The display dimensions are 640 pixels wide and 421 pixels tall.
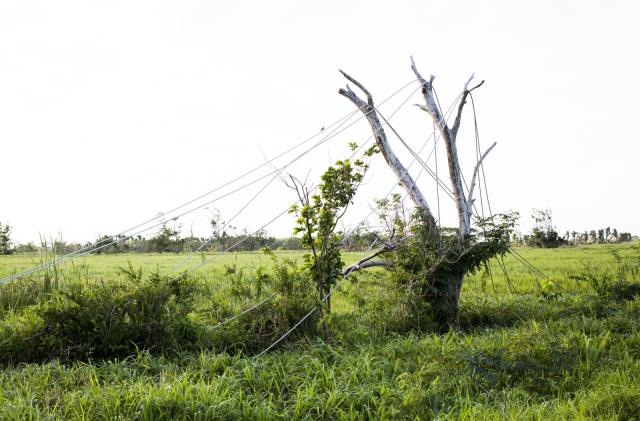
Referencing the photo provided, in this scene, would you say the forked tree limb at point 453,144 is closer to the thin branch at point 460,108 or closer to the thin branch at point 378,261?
the thin branch at point 460,108

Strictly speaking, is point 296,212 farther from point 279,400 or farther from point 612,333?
point 612,333

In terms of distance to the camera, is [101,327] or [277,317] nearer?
[101,327]

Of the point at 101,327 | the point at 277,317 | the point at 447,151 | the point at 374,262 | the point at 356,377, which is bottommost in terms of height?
the point at 356,377

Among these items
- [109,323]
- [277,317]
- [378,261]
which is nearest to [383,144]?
[378,261]

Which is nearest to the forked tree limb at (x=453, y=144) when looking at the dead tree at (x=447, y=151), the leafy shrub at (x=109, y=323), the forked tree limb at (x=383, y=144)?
the dead tree at (x=447, y=151)

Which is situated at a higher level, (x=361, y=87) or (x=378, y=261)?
(x=361, y=87)

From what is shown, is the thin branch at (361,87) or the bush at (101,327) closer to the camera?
the bush at (101,327)

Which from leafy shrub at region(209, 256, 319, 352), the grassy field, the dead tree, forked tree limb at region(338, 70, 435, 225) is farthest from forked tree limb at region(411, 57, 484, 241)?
leafy shrub at region(209, 256, 319, 352)

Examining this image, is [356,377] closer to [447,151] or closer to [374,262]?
[374,262]

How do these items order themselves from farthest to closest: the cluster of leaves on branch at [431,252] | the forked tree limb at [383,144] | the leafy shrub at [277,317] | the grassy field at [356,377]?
1. the forked tree limb at [383,144]
2. the cluster of leaves on branch at [431,252]
3. the leafy shrub at [277,317]
4. the grassy field at [356,377]

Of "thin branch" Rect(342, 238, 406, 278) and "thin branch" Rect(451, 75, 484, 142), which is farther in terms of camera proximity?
"thin branch" Rect(451, 75, 484, 142)

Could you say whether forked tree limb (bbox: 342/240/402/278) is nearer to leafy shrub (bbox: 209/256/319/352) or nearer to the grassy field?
the grassy field

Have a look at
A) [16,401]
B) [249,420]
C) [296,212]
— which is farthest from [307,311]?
[16,401]

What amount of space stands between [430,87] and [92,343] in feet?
16.9
